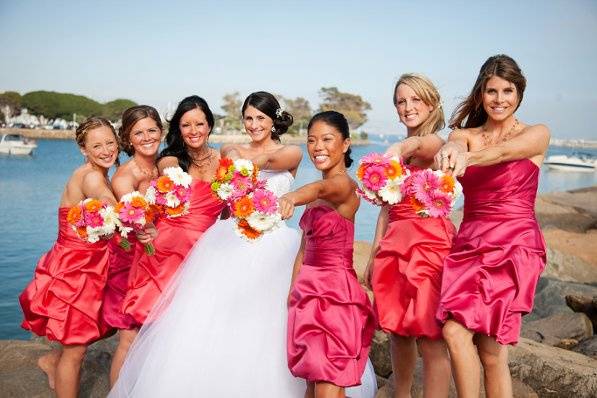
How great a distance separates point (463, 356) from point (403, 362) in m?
0.85

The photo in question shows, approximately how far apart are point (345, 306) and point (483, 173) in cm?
140

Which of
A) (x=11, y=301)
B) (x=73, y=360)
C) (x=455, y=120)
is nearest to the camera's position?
(x=455, y=120)

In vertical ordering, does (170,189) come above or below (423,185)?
below

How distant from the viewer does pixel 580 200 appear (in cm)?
2678

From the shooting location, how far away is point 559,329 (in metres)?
7.60

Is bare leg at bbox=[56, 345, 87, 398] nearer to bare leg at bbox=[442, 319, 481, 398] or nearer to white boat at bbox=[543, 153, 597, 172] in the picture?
bare leg at bbox=[442, 319, 481, 398]

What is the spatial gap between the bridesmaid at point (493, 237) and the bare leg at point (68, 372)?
317cm

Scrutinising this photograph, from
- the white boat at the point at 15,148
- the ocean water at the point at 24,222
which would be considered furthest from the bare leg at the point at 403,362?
the white boat at the point at 15,148

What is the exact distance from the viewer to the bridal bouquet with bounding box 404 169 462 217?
149 inches

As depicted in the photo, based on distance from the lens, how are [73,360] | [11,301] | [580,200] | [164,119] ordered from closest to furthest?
1. [73,360]
2. [164,119]
3. [11,301]
4. [580,200]

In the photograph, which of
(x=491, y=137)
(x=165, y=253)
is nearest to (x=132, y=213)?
(x=165, y=253)

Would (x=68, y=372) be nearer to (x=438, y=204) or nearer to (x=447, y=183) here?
(x=438, y=204)

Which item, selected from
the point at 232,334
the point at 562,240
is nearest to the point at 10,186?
the point at 562,240

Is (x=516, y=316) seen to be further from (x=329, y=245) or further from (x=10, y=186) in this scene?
(x=10, y=186)
